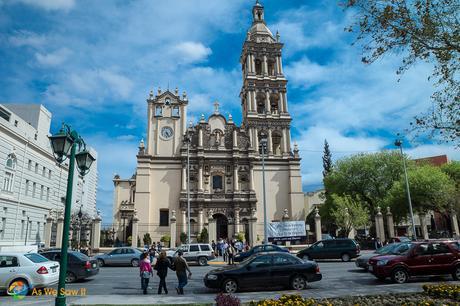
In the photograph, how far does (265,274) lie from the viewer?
509 inches

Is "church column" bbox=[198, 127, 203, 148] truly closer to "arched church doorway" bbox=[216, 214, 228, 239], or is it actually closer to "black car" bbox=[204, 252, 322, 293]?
"arched church doorway" bbox=[216, 214, 228, 239]

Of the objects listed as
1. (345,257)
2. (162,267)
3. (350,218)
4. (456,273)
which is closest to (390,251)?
(456,273)

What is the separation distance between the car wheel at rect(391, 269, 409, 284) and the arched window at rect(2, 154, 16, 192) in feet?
101

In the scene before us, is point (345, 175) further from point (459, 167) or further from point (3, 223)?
point (3, 223)

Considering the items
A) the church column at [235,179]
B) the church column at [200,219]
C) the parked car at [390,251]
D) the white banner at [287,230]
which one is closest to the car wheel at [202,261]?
the white banner at [287,230]

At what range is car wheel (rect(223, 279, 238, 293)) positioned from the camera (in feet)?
41.4

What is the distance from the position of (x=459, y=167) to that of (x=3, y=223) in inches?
2051

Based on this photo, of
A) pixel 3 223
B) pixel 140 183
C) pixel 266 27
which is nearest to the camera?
pixel 3 223

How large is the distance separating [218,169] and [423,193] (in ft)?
80.2

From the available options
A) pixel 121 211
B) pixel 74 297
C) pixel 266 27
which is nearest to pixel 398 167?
pixel 266 27

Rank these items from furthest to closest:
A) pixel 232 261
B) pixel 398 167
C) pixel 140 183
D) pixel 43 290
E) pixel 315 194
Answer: pixel 315 194
pixel 398 167
pixel 140 183
pixel 232 261
pixel 43 290

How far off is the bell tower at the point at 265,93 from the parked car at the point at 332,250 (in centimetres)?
2355

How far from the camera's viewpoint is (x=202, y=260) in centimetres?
2502

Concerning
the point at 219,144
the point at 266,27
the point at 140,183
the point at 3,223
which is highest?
the point at 266,27
